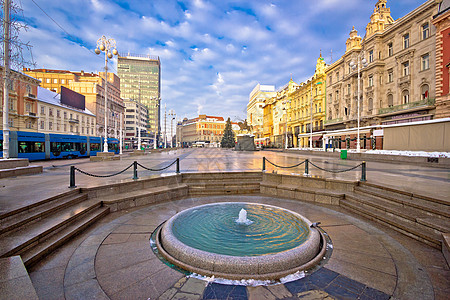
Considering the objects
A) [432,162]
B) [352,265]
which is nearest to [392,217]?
[352,265]

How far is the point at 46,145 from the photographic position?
2250cm

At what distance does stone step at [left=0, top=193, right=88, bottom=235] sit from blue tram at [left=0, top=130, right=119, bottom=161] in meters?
19.2

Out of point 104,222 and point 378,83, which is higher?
point 378,83

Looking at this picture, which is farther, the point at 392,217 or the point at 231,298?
the point at 392,217

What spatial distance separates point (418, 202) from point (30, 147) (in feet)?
98.0

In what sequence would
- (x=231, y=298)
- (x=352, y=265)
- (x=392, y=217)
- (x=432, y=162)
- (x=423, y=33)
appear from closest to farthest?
(x=231, y=298), (x=352, y=265), (x=392, y=217), (x=432, y=162), (x=423, y=33)

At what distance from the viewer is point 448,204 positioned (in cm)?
493

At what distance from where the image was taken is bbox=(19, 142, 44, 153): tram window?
793 inches

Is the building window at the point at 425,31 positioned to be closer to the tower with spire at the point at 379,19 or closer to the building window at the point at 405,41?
the building window at the point at 405,41

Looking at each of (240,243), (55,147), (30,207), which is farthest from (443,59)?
(55,147)

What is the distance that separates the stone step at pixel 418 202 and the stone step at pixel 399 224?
1.75 ft

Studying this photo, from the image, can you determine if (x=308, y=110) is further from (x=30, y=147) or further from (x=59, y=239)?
(x=59, y=239)

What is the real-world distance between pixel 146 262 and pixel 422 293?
170 inches

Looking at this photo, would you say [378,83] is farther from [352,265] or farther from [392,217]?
[352,265]
